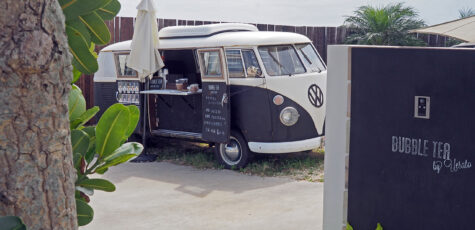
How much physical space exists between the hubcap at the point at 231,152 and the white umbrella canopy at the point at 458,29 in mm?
3180

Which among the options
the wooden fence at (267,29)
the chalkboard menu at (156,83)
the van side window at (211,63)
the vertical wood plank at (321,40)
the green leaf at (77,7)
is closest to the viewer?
the green leaf at (77,7)

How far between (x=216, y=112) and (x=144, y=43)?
170 centimetres

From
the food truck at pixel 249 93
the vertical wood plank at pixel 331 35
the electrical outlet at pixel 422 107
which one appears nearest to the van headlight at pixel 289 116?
the food truck at pixel 249 93

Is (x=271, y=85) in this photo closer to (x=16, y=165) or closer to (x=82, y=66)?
(x=82, y=66)

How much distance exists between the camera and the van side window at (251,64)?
8.45m

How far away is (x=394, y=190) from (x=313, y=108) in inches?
187

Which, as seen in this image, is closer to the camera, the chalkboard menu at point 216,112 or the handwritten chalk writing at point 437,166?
the handwritten chalk writing at point 437,166

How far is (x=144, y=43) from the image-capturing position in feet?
30.5

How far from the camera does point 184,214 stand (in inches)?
261

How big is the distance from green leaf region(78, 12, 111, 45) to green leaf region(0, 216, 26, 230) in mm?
736

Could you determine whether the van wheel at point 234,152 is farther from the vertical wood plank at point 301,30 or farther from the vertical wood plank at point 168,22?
the vertical wood plank at point 301,30

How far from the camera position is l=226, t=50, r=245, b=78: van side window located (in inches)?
336

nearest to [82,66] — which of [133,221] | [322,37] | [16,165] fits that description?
[16,165]

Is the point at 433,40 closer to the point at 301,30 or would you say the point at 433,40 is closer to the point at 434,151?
the point at 301,30
